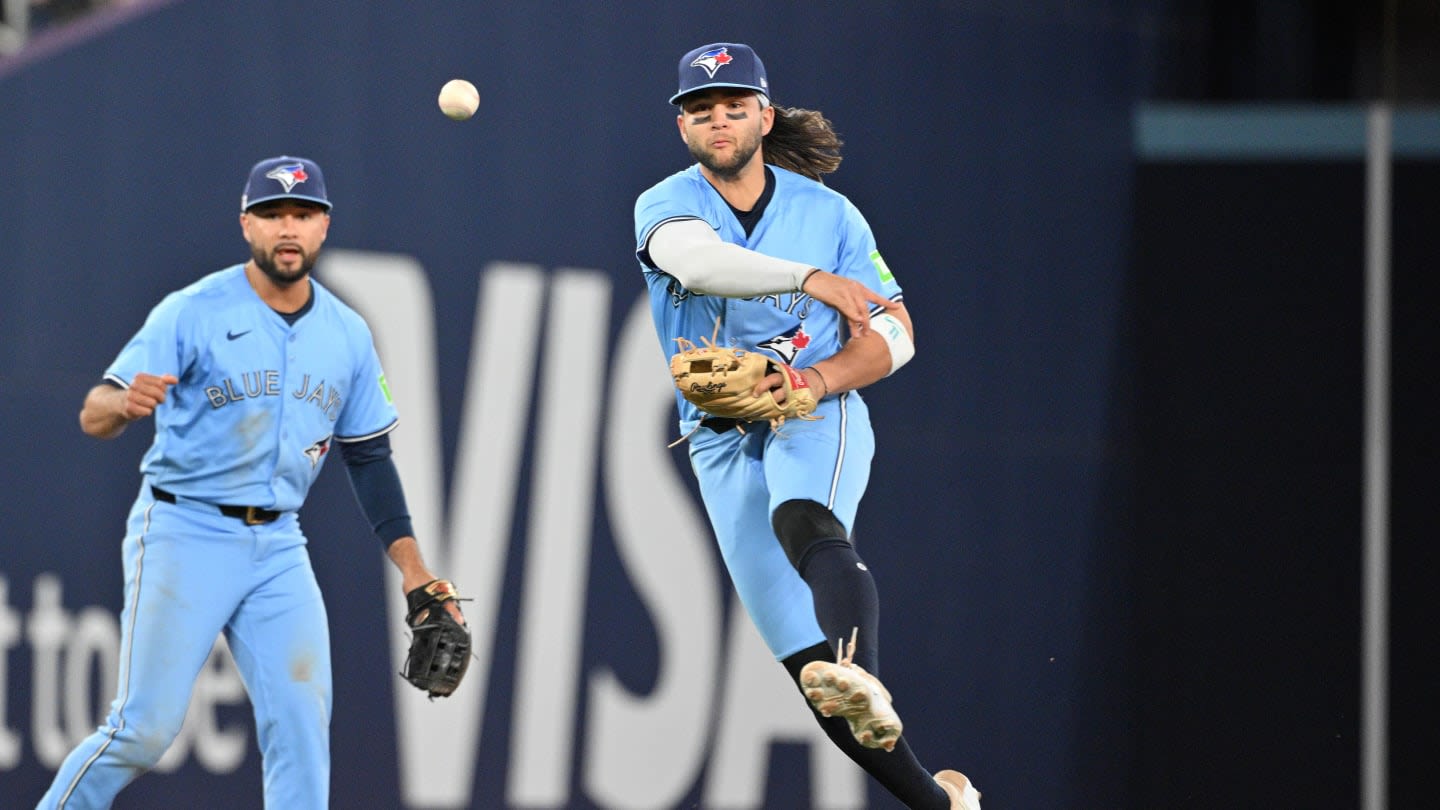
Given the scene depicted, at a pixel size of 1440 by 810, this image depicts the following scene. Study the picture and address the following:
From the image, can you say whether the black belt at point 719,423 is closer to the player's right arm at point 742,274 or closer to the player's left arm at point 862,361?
the player's left arm at point 862,361

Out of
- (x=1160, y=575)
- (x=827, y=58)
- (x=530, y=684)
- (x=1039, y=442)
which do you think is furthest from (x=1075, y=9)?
(x=530, y=684)

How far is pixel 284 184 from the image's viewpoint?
5.13 metres

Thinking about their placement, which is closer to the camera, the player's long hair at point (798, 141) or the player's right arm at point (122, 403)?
the player's right arm at point (122, 403)

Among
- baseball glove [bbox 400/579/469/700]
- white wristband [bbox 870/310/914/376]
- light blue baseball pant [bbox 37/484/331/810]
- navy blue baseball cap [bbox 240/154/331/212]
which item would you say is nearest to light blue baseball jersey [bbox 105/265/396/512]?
light blue baseball pant [bbox 37/484/331/810]

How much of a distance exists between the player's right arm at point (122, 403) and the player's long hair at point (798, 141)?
1.75m

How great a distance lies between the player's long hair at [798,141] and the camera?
5023 millimetres

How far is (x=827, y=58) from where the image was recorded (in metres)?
8.28

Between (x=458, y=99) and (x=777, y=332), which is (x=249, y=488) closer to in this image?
(x=458, y=99)

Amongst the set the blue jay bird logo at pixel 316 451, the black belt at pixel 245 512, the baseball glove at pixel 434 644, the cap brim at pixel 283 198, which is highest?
the cap brim at pixel 283 198

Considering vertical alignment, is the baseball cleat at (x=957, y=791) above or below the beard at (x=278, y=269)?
below

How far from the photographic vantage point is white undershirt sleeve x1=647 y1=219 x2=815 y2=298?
421 centimetres

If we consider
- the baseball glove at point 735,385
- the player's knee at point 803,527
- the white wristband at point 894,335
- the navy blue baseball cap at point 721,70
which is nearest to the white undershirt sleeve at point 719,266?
the baseball glove at point 735,385

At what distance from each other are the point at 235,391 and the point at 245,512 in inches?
13.6

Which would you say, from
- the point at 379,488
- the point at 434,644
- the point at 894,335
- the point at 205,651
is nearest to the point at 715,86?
the point at 894,335
